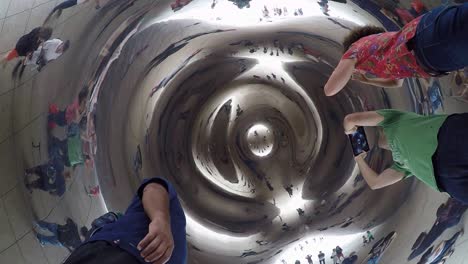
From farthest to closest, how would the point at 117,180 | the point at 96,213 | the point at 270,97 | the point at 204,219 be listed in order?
the point at 270,97 → the point at 204,219 → the point at 117,180 → the point at 96,213

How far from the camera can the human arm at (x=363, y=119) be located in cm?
97

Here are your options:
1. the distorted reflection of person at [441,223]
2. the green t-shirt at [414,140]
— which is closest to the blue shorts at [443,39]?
the green t-shirt at [414,140]

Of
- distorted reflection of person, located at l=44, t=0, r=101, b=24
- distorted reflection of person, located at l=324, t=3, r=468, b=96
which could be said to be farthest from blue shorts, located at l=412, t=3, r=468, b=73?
distorted reflection of person, located at l=44, t=0, r=101, b=24

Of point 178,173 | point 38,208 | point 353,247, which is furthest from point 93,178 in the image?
point 353,247

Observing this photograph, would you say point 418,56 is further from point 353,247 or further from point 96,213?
point 96,213

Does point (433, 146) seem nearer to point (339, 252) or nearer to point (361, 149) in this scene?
point (361, 149)

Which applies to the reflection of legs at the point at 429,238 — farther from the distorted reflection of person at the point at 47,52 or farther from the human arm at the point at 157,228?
the distorted reflection of person at the point at 47,52

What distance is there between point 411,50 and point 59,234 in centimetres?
75

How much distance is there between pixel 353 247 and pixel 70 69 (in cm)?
81

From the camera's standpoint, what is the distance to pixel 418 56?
0.77 metres

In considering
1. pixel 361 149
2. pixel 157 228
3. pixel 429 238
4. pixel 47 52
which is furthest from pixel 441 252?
pixel 47 52

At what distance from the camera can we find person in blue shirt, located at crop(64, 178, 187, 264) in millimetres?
592

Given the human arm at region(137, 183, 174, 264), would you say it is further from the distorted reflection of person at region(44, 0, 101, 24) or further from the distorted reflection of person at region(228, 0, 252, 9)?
the distorted reflection of person at region(228, 0, 252, 9)

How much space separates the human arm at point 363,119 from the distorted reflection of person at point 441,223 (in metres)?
0.26
